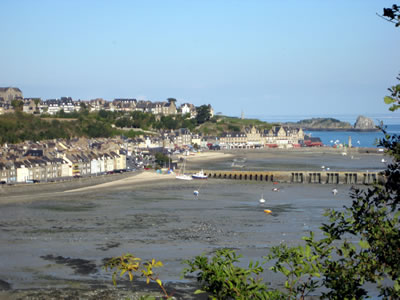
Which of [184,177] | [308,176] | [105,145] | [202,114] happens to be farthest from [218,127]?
[184,177]

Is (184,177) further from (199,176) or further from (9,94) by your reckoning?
(9,94)

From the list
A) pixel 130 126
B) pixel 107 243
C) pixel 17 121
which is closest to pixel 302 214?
pixel 107 243

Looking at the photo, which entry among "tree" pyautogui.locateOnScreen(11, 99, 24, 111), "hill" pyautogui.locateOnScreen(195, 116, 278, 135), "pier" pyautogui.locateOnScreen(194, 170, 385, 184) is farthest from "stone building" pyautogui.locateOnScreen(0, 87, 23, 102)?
"pier" pyautogui.locateOnScreen(194, 170, 385, 184)

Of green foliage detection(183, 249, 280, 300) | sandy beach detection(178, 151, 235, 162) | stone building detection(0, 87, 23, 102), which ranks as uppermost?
stone building detection(0, 87, 23, 102)

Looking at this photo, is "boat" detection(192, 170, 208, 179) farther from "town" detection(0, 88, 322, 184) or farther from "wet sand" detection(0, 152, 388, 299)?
"town" detection(0, 88, 322, 184)

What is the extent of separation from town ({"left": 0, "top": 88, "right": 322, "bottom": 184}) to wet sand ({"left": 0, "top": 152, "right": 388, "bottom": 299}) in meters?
5.11

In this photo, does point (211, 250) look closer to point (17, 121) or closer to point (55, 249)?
point (55, 249)

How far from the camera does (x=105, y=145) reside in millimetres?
70812

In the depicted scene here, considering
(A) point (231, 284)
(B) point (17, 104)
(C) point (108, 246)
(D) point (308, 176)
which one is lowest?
(C) point (108, 246)

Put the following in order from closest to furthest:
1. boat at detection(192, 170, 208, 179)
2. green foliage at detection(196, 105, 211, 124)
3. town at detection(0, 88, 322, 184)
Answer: town at detection(0, 88, 322, 184), boat at detection(192, 170, 208, 179), green foliage at detection(196, 105, 211, 124)

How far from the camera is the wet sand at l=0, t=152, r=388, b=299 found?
21.0 metres

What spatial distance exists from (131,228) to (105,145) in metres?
41.3

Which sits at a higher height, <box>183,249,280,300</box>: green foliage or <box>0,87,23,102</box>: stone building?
<box>0,87,23,102</box>: stone building

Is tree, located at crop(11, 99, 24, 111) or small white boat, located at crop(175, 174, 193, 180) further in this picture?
tree, located at crop(11, 99, 24, 111)
